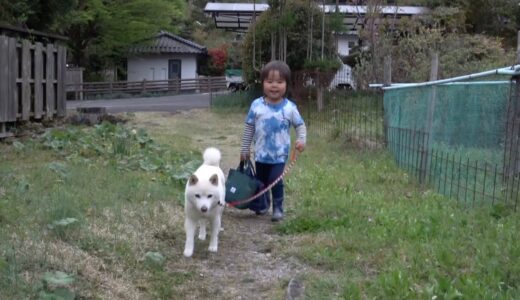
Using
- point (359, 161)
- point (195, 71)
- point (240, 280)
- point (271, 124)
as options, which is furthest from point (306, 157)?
point (195, 71)

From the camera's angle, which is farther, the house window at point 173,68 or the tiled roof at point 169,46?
the house window at point 173,68

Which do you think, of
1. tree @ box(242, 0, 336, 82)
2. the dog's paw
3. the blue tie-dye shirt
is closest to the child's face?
the blue tie-dye shirt

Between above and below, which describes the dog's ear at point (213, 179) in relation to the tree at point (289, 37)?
below

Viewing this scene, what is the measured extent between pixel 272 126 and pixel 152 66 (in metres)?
42.6

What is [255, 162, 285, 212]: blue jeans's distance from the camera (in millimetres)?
6746

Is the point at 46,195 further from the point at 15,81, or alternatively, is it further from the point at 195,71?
the point at 195,71

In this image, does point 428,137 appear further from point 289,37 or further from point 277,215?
point 289,37

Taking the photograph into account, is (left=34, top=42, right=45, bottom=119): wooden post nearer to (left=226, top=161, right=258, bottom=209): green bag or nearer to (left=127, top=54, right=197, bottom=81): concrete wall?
(left=226, top=161, right=258, bottom=209): green bag

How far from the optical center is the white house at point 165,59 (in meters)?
46.6

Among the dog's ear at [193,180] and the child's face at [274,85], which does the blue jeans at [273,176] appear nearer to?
the child's face at [274,85]

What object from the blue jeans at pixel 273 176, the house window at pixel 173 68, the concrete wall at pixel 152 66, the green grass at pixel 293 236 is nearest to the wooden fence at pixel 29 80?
the green grass at pixel 293 236

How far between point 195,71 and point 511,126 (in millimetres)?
43829

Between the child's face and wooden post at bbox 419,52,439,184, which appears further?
wooden post at bbox 419,52,439,184

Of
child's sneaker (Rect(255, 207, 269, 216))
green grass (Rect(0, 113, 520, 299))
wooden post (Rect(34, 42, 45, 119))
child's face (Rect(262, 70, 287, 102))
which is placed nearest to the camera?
green grass (Rect(0, 113, 520, 299))
